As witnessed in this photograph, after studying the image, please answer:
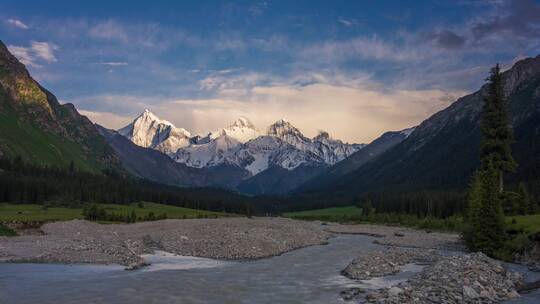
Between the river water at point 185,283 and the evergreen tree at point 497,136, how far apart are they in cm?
2852

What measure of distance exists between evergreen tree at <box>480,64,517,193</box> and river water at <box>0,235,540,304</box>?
28.5m

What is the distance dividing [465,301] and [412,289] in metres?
3.72

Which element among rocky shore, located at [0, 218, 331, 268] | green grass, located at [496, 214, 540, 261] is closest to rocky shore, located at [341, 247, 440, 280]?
green grass, located at [496, 214, 540, 261]

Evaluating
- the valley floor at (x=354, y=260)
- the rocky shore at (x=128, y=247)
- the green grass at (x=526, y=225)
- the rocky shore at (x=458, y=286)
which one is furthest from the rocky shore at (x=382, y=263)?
the rocky shore at (x=128, y=247)

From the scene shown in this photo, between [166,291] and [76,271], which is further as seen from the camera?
[76,271]

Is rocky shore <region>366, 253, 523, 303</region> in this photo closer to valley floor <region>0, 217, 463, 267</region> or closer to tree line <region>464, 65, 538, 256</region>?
tree line <region>464, 65, 538, 256</region>

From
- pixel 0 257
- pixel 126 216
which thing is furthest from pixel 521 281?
pixel 126 216

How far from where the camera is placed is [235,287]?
126ft

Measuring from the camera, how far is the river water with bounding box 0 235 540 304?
3369 cm

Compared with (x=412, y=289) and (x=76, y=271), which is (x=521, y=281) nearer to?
(x=412, y=289)

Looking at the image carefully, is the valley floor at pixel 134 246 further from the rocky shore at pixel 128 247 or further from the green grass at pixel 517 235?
the green grass at pixel 517 235

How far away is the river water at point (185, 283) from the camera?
33688 millimetres

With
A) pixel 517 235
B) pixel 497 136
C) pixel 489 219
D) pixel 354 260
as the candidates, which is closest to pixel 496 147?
pixel 497 136

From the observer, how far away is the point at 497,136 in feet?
229
